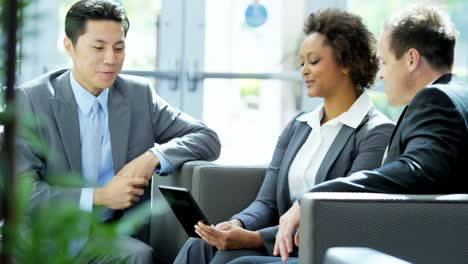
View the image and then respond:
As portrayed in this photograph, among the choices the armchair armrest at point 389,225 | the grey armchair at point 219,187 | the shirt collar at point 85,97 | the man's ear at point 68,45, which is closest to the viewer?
the armchair armrest at point 389,225

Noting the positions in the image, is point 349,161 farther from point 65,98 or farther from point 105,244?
point 105,244

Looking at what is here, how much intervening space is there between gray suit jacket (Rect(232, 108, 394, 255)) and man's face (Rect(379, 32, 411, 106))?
0.15m

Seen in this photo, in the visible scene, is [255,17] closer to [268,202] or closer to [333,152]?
[268,202]

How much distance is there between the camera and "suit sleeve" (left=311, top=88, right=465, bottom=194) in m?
2.50

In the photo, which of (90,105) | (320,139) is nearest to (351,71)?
(320,139)

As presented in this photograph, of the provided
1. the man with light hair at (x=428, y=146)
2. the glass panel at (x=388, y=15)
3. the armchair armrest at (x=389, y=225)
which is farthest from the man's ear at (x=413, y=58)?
the glass panel at (x=388, y=15)

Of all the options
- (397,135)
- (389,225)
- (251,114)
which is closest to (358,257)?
(389,225)

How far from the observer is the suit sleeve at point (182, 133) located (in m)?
3.64

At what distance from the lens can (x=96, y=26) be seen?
145 inches

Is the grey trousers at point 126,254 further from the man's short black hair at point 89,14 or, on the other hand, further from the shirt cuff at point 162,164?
the man's short black hair at point 89,14

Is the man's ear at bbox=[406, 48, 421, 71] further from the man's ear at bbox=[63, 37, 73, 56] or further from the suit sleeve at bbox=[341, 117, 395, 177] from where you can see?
the man's ear at bbox=[63, 37, 73, 56]

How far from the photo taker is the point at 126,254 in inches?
43.4

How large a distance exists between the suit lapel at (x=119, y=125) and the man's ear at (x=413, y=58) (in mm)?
1147

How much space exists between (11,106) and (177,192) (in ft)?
7.12
